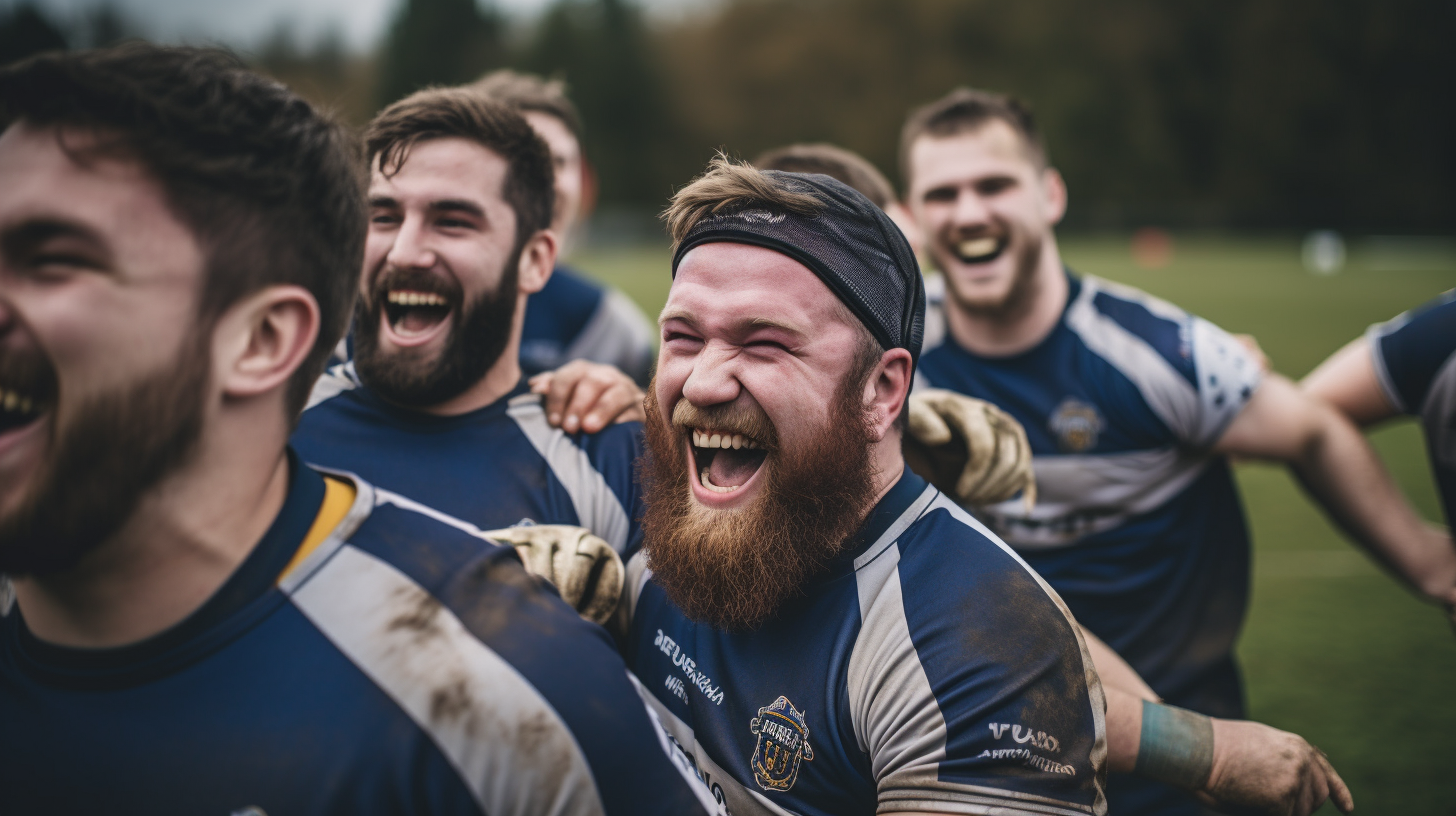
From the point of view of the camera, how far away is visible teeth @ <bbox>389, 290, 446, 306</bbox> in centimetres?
303

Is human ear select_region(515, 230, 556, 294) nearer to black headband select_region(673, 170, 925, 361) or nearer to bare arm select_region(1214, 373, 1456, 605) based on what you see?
black headband select_region(673, 170, 925, 361)

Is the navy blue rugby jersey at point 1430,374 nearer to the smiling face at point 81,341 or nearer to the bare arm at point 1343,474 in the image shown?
the bare arm at point 1343,474

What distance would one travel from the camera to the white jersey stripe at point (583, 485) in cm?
285

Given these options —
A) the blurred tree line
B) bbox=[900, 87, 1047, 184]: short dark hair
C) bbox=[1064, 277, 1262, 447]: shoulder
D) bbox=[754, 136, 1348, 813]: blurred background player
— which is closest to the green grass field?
bbox=[1064, 277, 1262, 447]: shoulder

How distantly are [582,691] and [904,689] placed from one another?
0.66 m

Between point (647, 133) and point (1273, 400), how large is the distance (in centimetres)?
5850

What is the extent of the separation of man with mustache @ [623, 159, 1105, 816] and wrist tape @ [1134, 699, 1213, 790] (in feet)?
1.47

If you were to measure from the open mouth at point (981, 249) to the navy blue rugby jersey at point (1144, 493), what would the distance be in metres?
0.45

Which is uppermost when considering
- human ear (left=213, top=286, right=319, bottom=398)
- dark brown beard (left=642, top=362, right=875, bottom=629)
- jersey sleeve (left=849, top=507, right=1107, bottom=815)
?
human ear (left=213, top=286, right=319, bottom=398)

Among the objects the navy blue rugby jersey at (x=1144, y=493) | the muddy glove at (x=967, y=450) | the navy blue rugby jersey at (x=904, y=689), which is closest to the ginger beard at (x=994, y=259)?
the navy blue rugby jersey at (x=1144, y=493)

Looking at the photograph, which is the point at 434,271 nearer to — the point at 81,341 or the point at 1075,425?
the point at 81,341

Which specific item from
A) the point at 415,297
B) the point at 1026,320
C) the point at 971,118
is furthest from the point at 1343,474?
the point at 415,297

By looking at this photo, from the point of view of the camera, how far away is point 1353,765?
15.1ft

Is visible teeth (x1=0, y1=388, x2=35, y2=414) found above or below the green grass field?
above
